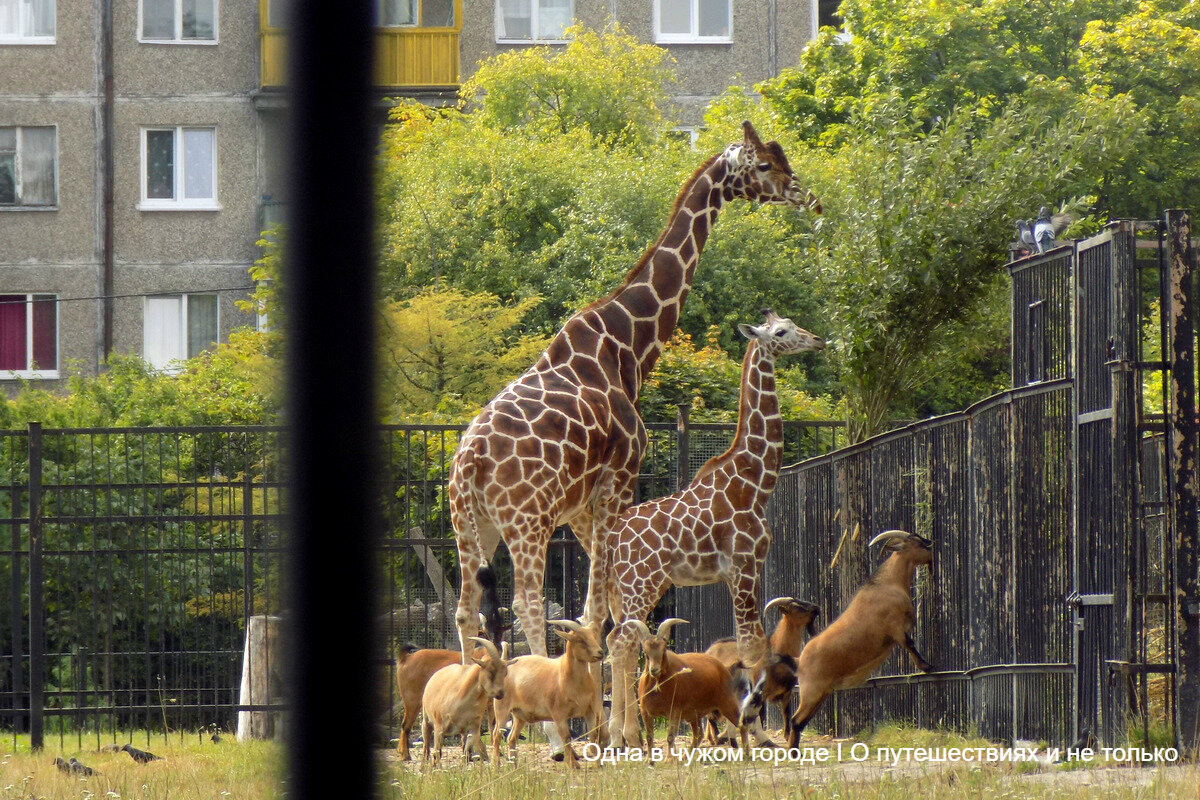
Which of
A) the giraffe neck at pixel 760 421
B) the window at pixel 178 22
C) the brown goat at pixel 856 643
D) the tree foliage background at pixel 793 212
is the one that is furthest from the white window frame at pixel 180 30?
the brown goat at pixel 856 643

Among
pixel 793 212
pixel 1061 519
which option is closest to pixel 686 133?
pixel 793 212

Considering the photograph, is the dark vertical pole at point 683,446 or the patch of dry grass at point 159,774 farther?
the dark vertical pole at point 683,446

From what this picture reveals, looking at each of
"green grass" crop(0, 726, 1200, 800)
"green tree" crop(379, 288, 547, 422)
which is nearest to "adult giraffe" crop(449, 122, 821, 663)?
"green grass" crop(0, 726, 1200, 800)

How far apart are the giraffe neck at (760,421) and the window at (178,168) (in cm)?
2108

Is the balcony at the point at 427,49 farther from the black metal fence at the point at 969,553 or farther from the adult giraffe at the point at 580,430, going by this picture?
the adult giraffe at the point at 580,430

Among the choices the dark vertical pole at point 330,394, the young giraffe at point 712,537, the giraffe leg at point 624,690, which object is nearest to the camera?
the dark vertical pole at point 330,394

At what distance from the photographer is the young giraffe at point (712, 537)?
8.52 m

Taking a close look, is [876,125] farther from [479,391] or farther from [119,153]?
[119,153]

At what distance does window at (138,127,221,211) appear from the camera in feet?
93.2

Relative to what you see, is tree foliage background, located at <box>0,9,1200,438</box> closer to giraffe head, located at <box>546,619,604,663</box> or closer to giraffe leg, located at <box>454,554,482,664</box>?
giraffe leg, located at <box>454,554,482,664</box>

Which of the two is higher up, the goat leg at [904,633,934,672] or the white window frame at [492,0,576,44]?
the white window frame at [492,0,576,44]

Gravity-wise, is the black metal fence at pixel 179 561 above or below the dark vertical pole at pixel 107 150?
below

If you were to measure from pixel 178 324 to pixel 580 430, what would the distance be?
21306 mm

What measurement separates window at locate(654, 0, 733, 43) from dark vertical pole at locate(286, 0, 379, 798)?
24120 millimetres
